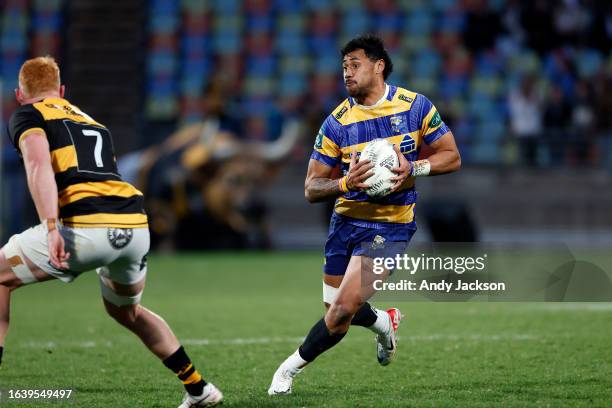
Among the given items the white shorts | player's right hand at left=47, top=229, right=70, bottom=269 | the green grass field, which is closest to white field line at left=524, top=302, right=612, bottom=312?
the green grass field

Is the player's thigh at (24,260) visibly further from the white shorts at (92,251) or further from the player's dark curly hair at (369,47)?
the player's dark curly hair at (369,47)

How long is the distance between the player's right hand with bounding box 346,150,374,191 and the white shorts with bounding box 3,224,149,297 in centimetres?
116

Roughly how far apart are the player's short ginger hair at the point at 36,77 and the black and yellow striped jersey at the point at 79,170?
0.10m

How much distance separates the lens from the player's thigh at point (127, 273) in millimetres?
5473

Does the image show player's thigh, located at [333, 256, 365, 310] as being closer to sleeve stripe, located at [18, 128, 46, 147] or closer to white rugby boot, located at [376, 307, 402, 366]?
white rugby boot, located at [376, 307, 402, 366]

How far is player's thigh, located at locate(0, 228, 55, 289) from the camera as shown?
5.45 meters

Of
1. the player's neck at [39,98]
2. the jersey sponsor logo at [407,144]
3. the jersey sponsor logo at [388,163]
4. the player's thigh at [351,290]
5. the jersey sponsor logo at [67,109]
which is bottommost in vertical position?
the player's thigh at [351,290]

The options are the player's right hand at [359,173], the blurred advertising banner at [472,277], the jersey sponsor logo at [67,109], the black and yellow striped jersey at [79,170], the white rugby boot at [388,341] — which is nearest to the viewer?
the black and yellow striped jersey at [79,170]

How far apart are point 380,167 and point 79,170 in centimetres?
162

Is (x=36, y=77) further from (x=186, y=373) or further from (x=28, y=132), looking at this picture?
(x=186, y=373)

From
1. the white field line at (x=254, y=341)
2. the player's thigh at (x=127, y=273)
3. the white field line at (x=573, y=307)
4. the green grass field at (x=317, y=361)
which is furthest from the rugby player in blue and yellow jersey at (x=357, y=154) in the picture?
the white field line at (x=573, y=307)

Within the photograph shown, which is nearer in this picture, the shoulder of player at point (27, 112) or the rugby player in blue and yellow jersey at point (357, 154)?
the shoulder of player at point (27, 112)

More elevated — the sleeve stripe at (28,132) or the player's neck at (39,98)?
the player's neck at (39,98)

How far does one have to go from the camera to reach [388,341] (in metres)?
6.68
